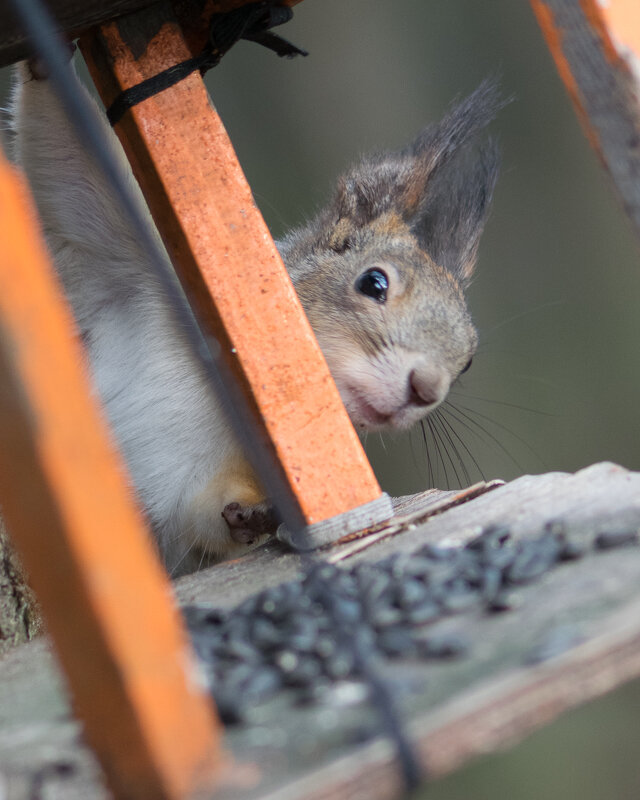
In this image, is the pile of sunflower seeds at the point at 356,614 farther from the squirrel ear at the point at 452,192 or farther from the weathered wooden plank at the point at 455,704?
the squirrel ear at the point at 452,192

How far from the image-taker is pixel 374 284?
1.64 m

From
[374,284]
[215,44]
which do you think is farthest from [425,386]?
[215,44]

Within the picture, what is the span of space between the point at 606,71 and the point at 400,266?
0.75 meters

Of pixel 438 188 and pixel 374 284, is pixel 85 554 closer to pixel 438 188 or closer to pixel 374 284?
pixel 374 284

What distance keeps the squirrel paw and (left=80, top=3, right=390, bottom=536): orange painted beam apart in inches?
9.0

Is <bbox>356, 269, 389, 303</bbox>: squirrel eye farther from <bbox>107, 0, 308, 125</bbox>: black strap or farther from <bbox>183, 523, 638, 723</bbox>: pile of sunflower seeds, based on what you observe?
<bbox>183, 523, 638, 723</bbox>: pile of sunflower seeds

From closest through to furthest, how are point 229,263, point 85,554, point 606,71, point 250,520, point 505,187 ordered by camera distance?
point 85,554 < point 606,71 < point 229,263 < point 250,520 < point 505,187

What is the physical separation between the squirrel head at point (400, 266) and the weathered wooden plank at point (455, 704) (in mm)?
655

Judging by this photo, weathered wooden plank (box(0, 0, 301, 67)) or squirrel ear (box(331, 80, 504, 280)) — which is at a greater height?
weathered wooden plank (box(0, 0, 301, 67))

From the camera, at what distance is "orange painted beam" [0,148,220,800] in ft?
1.89

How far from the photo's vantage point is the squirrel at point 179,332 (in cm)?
144

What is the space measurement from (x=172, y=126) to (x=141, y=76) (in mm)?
67

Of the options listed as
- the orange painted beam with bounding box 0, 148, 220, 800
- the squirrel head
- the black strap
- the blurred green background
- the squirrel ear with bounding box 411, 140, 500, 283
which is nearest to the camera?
the orange painted beam with bounding box 0, 148, 220, 800

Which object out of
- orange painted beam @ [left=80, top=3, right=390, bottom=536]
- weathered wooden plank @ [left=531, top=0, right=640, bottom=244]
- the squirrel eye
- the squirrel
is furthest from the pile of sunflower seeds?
the squirrel eye
